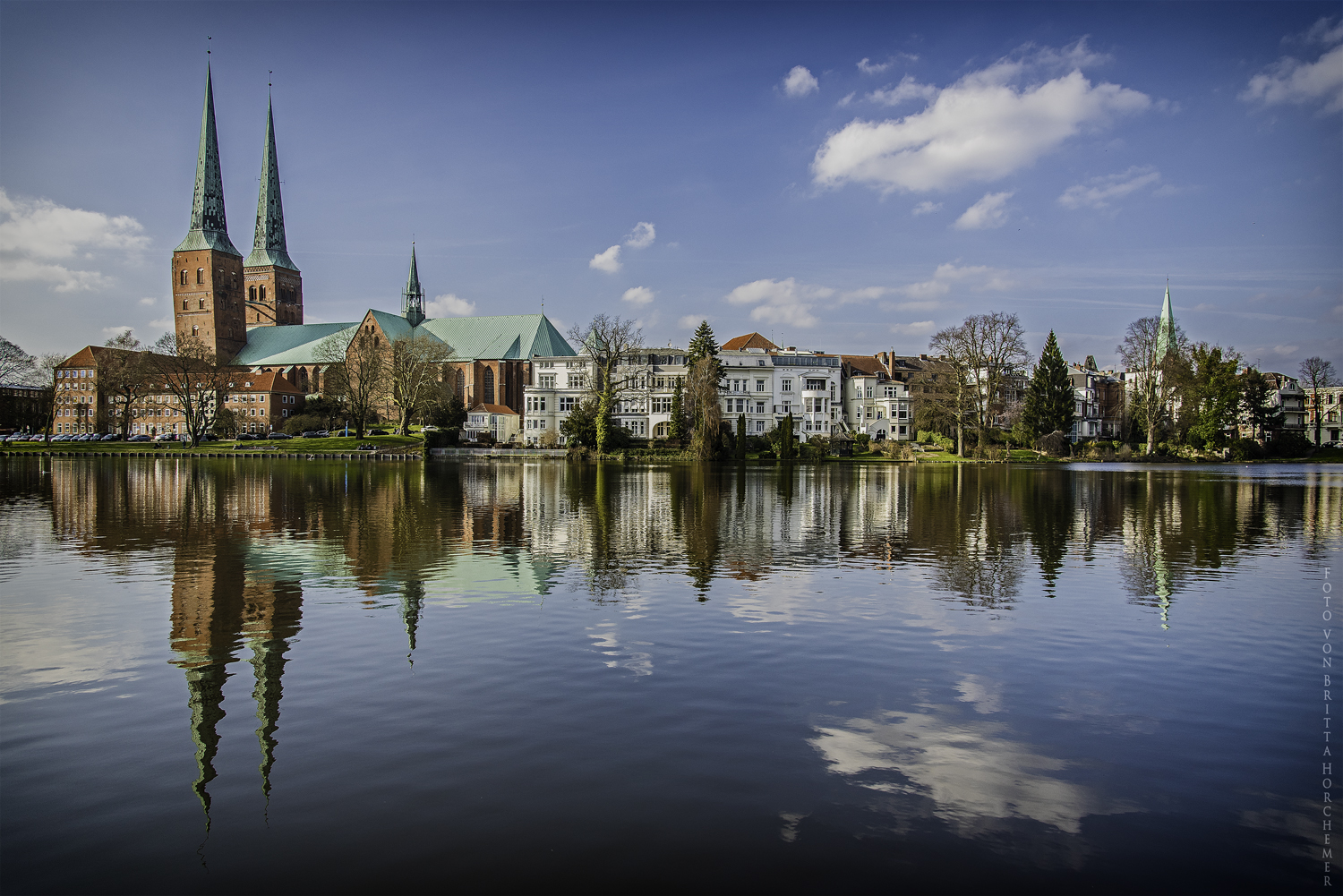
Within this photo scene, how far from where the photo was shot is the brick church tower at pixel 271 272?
117438 millimetres

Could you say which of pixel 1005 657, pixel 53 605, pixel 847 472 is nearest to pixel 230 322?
pixel 847 472

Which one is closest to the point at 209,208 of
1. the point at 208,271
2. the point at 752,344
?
the point at 208,271

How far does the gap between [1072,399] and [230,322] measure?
4152 inches

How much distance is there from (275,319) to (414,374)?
47532 mm

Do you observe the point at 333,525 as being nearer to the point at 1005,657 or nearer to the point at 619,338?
the point at 1005,657

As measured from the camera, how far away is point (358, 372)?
297 ft

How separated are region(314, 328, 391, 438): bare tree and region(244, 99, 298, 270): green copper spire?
79.5 ft

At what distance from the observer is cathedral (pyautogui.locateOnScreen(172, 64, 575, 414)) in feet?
337

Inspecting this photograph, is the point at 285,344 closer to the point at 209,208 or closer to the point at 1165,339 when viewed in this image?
the point at 209,208

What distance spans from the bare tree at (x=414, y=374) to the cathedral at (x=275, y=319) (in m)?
6.77

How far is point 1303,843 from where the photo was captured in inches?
217

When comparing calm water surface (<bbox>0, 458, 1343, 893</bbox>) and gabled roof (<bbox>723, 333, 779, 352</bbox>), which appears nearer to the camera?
calm water surface (<bbox>0, 458, 1343, 893</bbox>)

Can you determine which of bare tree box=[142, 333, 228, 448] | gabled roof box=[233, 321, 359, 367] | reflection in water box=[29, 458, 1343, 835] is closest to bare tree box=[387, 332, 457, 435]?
bare tree box=[142, 333, 228, 448]

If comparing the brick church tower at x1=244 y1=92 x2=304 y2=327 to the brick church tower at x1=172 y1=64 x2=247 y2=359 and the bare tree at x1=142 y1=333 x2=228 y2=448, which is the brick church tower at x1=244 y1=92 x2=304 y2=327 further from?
the bare tree at x1=142 y1=333 x2=228 y2=448
